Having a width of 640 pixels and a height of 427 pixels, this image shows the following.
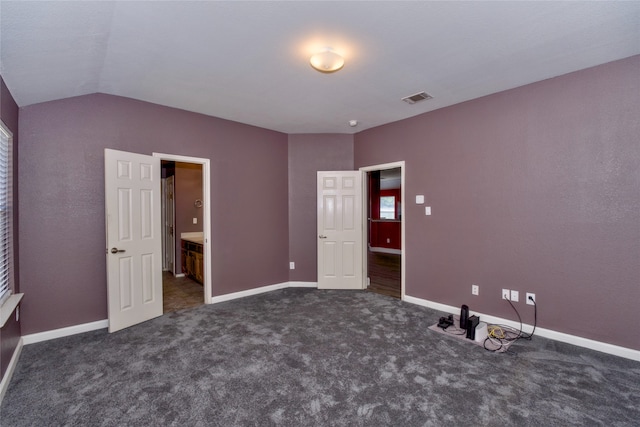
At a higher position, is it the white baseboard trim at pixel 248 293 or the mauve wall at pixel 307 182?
the mauve wall at pixel 307 182

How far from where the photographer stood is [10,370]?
229cm

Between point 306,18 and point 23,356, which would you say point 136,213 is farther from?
point 306,18

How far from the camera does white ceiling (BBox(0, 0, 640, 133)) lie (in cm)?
188

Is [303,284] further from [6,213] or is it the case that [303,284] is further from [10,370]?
[6,213]

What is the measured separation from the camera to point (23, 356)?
2580mm

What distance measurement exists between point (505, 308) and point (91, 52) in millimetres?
4594

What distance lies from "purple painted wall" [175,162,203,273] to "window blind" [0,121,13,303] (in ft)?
10.2

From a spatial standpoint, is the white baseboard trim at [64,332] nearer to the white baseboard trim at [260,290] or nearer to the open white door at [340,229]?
the white baseboard trim at [260,290]

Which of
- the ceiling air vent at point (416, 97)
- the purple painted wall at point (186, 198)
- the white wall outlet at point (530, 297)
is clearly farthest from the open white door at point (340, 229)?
the purple painted wall at point (186, 198)

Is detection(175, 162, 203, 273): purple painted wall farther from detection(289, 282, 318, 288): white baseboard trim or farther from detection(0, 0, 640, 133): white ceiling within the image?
detection(0, 0, 640, 133): white ceiling

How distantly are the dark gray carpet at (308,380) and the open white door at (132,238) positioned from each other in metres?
0.26

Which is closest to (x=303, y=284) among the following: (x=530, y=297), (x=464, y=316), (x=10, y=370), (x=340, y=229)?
(x=340, y=229)

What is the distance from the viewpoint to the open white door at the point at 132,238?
10.0ft

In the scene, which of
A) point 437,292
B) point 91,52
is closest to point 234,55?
point 91,52
